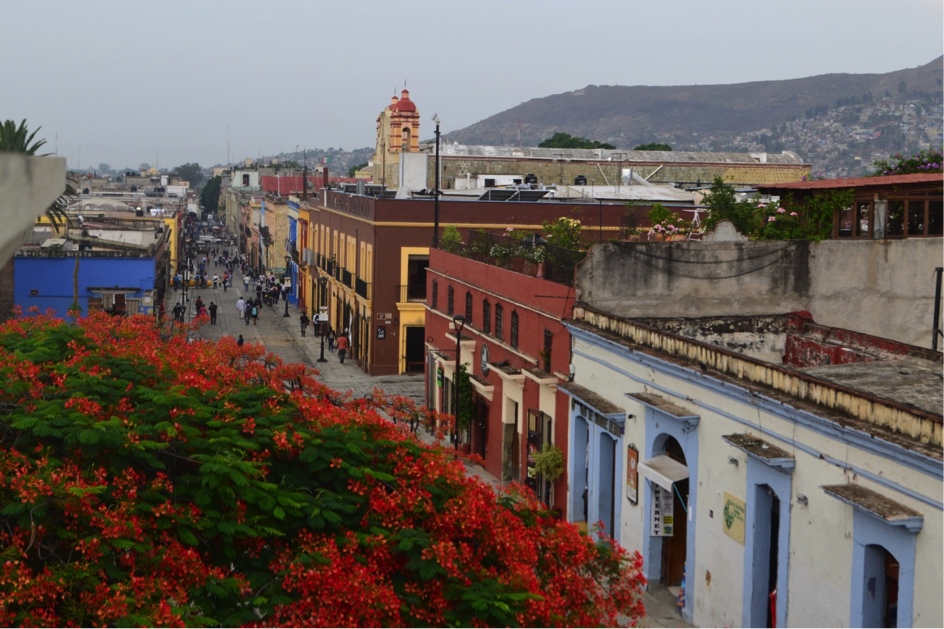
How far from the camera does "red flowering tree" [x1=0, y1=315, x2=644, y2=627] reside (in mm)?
7742

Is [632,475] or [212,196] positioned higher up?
[212,196]

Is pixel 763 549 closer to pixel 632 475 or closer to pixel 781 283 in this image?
pixel 632 475

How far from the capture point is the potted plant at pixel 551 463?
18.3 metres

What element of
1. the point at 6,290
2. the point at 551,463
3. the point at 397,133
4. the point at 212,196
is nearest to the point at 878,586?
the point at 551,463

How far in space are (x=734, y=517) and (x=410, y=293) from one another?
2302 cm

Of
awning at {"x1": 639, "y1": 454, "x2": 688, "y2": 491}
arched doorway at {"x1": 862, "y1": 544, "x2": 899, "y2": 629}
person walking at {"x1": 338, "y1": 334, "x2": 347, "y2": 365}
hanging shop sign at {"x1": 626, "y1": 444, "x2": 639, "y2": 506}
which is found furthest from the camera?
person walking at {"x1": 338, "y1": 334, "x2": 347, "y2": 365}

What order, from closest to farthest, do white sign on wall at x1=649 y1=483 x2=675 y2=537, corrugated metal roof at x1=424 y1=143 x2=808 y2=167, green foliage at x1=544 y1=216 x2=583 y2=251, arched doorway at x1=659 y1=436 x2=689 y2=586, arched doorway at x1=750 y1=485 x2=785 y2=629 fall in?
arched doorway at x1=750 y1=485 x2=785 y2=629 → arched doorway at x1=659 y1=436 x2=689 y2=586 → white sign on wall at x1=649 y1=483 x2=675 y2=537 → green foliage at x1=544 y1=216 x2=583 y2=251 → corrugated metal roof at x1=424 y1=143 x2=808 y2=167

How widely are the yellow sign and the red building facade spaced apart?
16.9 feet

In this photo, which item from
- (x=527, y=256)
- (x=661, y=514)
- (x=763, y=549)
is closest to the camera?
(x=763, y=549)

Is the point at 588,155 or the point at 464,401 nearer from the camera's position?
the point at 464,401

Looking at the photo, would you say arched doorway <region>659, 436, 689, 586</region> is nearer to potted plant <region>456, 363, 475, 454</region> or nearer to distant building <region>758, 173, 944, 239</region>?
distant building <region>758, 173, 944, 239</region>

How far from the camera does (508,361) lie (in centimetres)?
2130

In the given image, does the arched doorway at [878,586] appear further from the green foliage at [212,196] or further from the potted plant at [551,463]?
the green foliage at [212,196]

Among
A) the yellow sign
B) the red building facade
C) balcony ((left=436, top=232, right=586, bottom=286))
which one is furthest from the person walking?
the yellow sign
